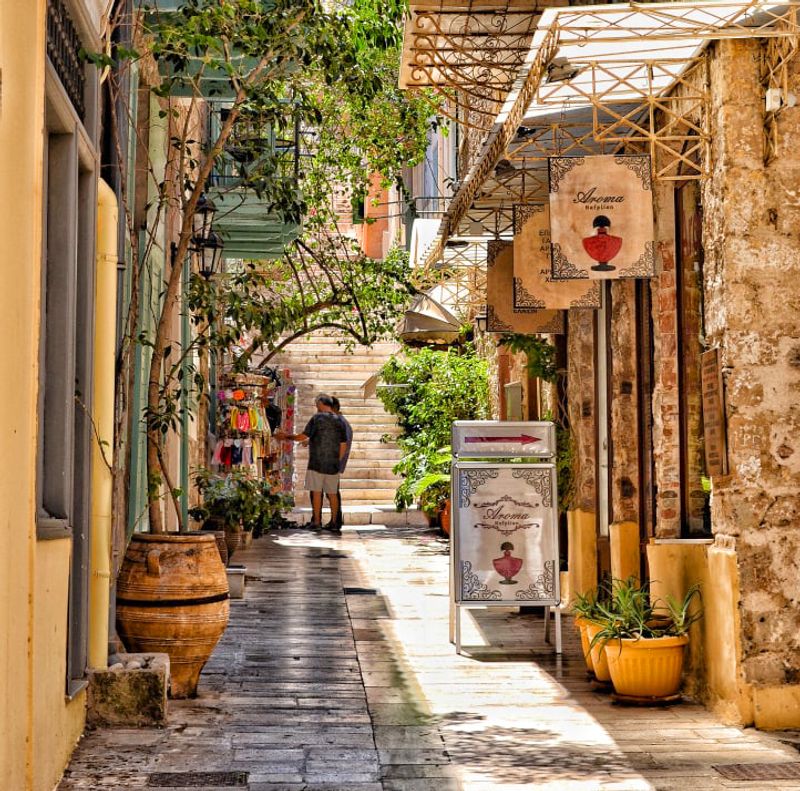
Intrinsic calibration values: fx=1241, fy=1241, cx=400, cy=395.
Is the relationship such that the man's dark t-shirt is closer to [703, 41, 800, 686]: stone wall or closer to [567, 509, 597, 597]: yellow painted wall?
[567, 509, 597, 597]: yellow painted wall

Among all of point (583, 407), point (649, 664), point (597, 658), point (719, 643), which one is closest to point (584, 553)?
point (583, 407)

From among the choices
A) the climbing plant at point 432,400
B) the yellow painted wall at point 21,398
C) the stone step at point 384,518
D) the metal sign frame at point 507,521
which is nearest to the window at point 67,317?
the yellow painted wall at point 21,398

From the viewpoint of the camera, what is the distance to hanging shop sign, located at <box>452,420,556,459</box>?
898 cm

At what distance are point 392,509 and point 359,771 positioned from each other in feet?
55.1

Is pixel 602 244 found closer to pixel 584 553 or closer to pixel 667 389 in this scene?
pixel 667 389

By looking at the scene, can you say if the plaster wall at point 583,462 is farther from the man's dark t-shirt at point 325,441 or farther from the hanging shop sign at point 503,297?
the man's dark t-shirt at point 325,441

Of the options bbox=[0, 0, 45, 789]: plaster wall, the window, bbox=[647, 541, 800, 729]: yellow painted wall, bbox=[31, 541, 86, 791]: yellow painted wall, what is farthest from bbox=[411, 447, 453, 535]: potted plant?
bbox=[0, 0, 45, 789]: plaster wall

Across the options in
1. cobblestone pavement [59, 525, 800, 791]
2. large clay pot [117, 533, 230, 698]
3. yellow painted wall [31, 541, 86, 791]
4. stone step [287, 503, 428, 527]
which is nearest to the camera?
yellow painted wall [31, 541, 86, 791]

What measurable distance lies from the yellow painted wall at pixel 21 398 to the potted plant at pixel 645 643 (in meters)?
3.45

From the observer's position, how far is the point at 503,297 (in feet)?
35.6

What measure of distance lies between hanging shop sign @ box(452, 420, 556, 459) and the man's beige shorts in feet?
32.3

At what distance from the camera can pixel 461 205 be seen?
1052 centimetres

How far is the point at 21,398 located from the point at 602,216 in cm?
421

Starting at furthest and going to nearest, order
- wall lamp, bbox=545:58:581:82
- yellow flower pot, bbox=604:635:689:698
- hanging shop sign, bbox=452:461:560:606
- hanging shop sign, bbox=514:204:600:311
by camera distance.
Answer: hanging shop sign, bbox=514:204:600:311 < hanging shop sign, bbox=452:461:560:606 < wall lamp, bbox=545:58:581:82 < yellow flower pot, bbox=604:635:689:698
